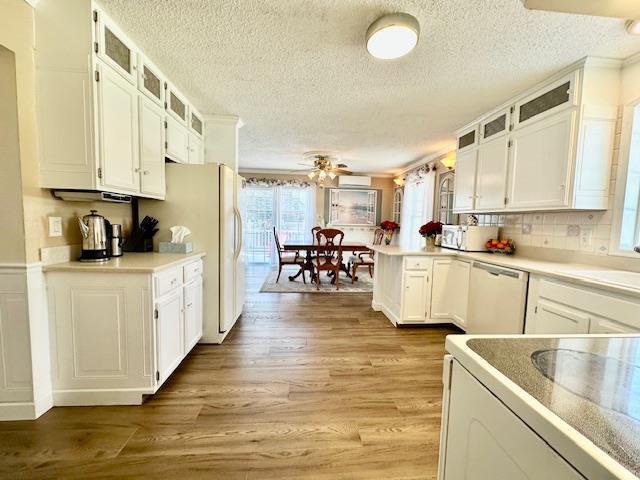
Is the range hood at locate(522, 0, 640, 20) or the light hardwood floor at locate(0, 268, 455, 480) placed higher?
the range hood at locate(522, 0, 640, 20)

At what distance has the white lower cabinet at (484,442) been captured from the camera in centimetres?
48

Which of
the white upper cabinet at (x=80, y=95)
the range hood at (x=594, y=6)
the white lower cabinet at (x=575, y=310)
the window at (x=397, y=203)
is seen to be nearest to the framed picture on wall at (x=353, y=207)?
the window at (x=397, y=203)

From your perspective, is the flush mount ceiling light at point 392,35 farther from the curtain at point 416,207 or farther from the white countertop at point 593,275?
the curtain at point 416,207

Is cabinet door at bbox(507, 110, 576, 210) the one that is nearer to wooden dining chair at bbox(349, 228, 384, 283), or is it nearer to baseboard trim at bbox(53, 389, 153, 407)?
wooden dining chair at bbox(349, 228, 384, 283)

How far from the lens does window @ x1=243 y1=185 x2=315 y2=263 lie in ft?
22.5

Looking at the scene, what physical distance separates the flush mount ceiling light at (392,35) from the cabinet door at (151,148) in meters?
1.72

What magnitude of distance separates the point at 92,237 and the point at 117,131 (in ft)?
2.36

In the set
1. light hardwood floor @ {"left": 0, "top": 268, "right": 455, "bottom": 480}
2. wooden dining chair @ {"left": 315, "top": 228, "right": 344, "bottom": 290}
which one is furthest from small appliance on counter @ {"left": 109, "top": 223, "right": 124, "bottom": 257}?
wooden dining chair @ {"left": 315, "top": 228, "right": 344, "bottom": 290}

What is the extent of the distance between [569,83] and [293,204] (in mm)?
5435

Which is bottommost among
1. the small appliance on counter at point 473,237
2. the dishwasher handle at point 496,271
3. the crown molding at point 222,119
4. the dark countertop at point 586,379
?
the dishwasher handle at point 496,271

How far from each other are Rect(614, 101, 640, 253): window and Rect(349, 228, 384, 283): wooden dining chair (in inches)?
134

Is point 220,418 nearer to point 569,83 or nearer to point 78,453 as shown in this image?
point 78,453

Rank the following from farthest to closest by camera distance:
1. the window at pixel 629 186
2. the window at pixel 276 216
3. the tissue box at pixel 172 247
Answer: the window at pixel 276 216, the tissue box at pixel 172 247, the window at pixel 629 186

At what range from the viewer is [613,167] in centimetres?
210
